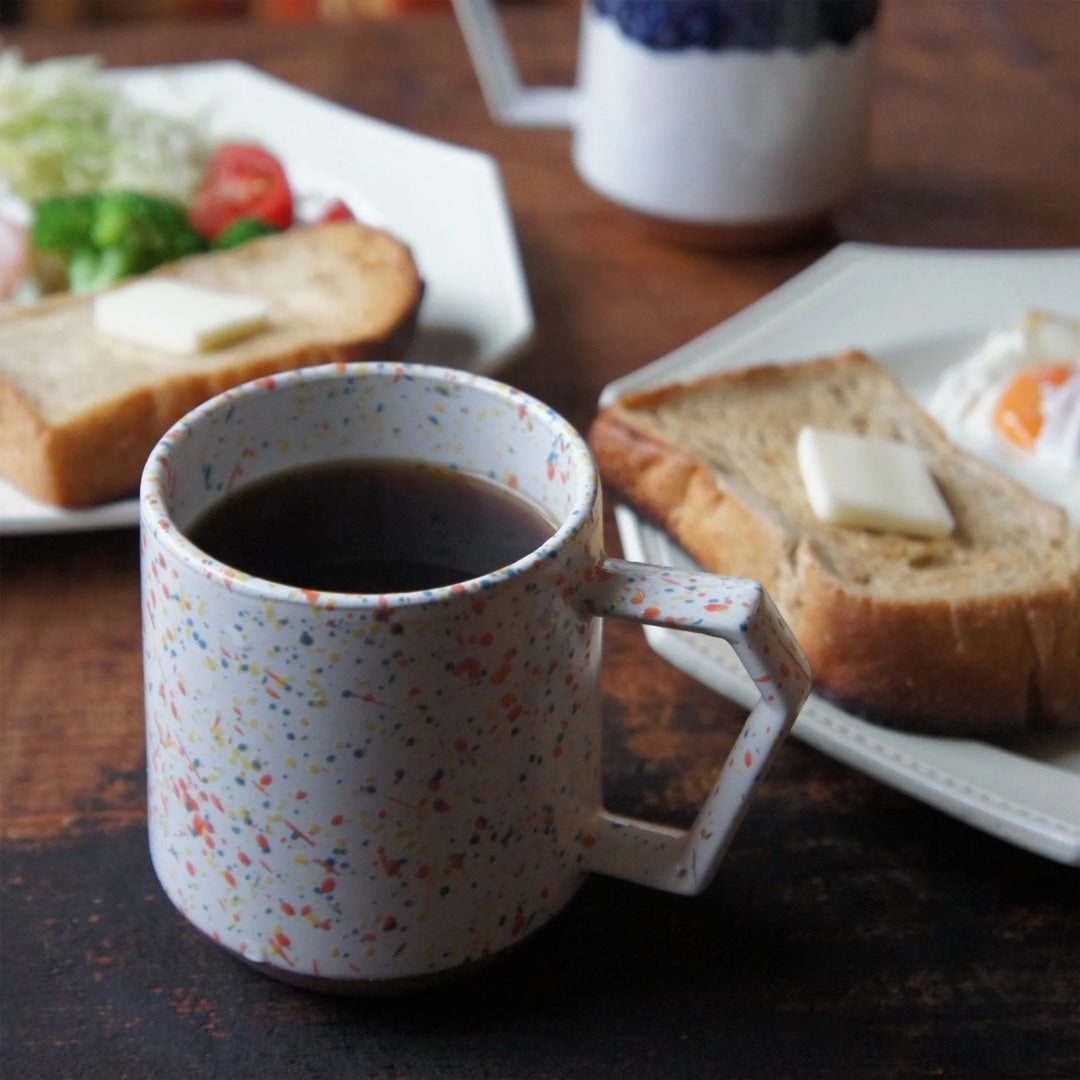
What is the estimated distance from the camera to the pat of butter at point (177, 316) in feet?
4.57

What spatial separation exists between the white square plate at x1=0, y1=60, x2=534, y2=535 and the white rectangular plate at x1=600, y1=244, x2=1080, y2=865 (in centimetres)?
26

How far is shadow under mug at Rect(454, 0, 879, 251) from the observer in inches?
62.4

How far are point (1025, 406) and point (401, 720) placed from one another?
93cm

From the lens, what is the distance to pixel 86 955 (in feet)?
2.89

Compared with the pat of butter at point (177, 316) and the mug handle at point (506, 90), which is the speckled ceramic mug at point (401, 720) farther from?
the mug handle at point (506, 90)

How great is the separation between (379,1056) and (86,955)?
8.5 inches

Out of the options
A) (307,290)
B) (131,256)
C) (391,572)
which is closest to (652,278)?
(307,290)

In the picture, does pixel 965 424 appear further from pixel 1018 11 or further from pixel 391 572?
pixel 1018 11

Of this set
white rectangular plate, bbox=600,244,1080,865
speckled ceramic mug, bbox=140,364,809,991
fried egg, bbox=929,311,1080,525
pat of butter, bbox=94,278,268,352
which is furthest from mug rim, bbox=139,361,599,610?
fried egg, bbox=929,311,1080,525

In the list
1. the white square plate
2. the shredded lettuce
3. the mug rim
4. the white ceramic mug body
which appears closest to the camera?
the mug rim

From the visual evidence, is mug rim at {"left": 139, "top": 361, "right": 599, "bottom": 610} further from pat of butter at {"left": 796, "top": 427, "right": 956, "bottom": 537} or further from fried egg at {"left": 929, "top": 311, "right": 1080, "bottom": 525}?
fried egg at {"left": 929, "top": 311, "right": 1080, "bottom": 525}

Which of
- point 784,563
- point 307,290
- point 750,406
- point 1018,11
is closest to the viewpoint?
point 784,563

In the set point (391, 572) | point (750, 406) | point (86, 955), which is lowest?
point (86, 955)

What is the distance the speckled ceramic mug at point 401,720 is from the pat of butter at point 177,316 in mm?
588
